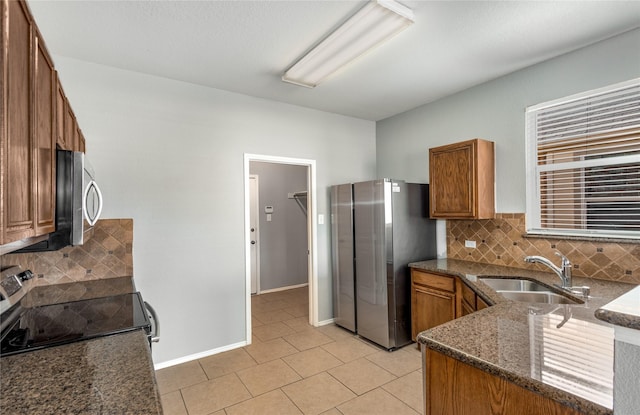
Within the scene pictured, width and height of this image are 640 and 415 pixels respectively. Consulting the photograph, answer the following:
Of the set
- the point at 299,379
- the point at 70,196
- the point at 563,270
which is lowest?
the point at 299,379

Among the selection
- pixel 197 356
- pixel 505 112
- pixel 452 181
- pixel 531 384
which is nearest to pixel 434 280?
pixel 452 181

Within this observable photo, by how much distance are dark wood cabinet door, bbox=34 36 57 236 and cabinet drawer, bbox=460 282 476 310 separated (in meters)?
2.60

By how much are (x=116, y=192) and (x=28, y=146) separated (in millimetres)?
1921

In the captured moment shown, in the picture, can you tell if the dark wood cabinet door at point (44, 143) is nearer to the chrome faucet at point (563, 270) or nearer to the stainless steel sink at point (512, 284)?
the chrome faucet at point (563, 270)

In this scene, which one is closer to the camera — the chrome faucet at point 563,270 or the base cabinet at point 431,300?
the chrome faucet at point 563,270

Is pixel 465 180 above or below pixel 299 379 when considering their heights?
above

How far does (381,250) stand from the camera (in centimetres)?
326

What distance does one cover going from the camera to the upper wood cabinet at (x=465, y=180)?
2926mm

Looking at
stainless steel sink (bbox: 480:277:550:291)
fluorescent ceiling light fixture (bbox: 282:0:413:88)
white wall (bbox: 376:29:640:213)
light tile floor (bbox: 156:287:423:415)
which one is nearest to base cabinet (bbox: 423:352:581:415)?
light tile floor (bbox: 156:287:423:415)

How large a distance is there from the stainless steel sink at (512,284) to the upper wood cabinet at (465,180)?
594 millimetres

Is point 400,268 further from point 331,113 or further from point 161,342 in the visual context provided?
point 161,342

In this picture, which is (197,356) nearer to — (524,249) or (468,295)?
(468,295)

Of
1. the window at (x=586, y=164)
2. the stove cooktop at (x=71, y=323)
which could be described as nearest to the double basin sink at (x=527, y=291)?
the window at (x=586, y=164)

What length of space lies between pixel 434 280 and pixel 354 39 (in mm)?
2197
